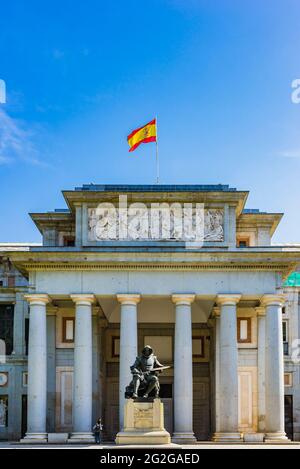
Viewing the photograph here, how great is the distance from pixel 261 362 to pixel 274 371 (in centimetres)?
494

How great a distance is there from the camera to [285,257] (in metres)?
51.2

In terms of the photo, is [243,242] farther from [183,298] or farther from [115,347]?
[115,347]

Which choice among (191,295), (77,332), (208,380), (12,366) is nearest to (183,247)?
(191,295)

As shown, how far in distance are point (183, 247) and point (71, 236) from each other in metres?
8.89

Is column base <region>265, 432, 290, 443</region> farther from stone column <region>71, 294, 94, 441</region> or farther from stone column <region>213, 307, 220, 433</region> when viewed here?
stone column <region>71, 294, 94, 441</region>

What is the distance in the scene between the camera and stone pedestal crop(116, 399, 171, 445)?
39.0 meters

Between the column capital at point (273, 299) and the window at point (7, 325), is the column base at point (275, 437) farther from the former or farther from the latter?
the window at point (7, 325)

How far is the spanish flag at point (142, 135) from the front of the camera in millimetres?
54375

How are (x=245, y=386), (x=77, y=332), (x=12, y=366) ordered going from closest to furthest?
(x=77, y=332) → (x=245, y=386) → (x=12, y=366)

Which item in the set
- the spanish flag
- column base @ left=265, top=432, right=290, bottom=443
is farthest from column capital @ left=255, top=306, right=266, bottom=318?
the spanish flag

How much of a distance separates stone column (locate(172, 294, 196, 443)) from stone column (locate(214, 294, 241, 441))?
1.84 m

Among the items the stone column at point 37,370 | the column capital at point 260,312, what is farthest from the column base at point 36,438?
the column capital at point 260,312

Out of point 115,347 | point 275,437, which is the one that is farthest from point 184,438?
point 115,347

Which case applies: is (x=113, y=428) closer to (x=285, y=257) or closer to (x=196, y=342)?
(x=196, y=342)
